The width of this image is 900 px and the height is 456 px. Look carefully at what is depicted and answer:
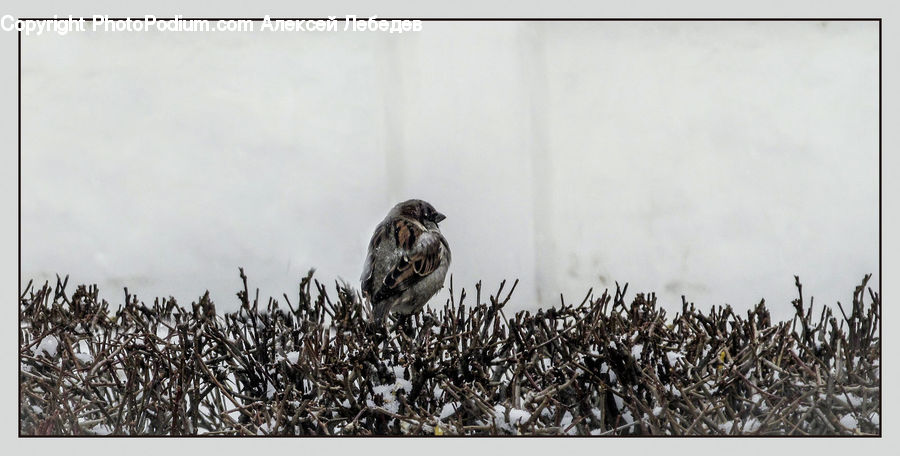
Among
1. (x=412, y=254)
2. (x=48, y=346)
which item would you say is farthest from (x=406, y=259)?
(x=48, y=346)

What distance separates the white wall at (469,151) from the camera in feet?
19.7

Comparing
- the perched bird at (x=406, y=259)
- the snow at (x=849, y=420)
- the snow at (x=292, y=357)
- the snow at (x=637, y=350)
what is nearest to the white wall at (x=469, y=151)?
the perched bird at (x=406, y=259)

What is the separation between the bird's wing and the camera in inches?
238

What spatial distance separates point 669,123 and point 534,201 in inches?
39.3

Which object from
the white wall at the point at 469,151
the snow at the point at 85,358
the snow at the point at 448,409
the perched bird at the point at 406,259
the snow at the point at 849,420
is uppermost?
the white wall at the point at 469,151

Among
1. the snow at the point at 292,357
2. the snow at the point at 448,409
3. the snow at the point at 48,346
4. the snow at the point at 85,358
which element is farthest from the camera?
the snow at the point at 48,346

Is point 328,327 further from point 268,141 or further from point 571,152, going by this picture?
point 571,152

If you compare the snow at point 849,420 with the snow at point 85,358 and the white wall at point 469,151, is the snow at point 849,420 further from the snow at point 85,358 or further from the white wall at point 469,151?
the snow at point 85,358

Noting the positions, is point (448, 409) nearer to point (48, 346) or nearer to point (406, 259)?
point (406, 259)

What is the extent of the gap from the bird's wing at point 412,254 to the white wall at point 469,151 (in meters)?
0.14

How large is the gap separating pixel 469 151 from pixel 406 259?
0.81 metres

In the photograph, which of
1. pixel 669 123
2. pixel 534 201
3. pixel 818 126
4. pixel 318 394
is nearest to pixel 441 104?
pixel 534 201

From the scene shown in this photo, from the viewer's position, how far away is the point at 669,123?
6047 millimetres

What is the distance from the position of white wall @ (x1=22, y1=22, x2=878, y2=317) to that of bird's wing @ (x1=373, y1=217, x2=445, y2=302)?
14 centimetres
